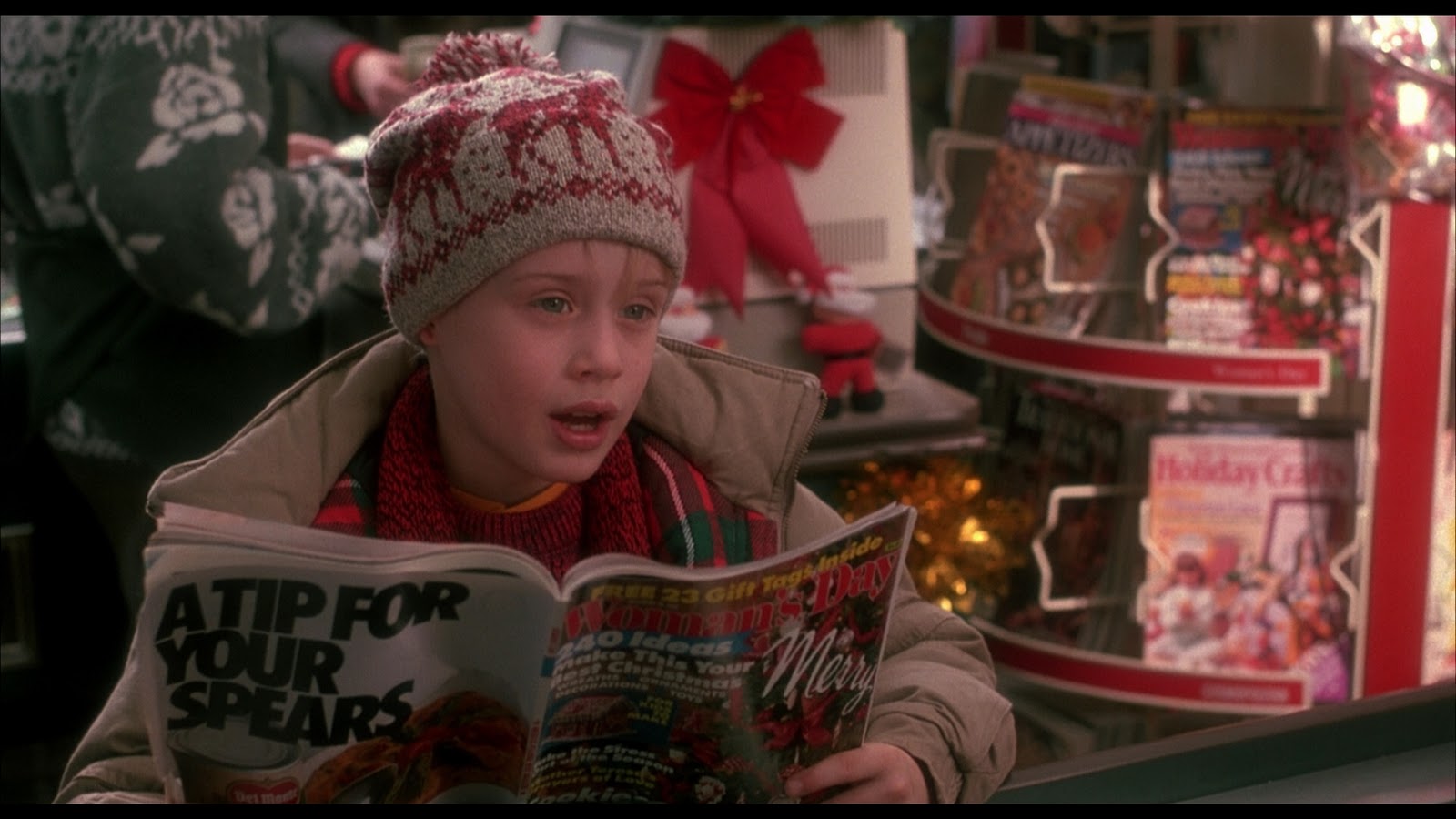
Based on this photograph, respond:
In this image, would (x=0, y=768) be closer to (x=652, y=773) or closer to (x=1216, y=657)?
(x=652, y=773)

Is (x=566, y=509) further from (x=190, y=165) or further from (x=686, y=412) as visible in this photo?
(x=190, y=165)

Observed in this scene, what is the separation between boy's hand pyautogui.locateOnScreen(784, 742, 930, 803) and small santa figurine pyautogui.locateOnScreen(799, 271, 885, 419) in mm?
1171

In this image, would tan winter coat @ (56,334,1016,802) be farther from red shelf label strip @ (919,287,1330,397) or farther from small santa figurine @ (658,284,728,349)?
red shelf label strip @ (919,287,1330,397)

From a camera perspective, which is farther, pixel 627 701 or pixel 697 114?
pixel 697 114

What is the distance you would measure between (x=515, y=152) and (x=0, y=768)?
5.80 ft

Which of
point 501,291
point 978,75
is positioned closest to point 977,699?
point 501,291

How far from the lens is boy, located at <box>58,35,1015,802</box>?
1.12 meters

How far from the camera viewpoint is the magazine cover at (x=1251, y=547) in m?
2.38

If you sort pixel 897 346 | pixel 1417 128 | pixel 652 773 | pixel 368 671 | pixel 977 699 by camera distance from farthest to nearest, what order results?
pixel 897 346, pixel 1417 128, pixel 977 699, pixel 652 773, pixel 368 671

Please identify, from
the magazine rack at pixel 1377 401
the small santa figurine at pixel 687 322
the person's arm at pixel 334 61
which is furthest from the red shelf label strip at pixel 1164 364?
the person's arm at pixel 334 61

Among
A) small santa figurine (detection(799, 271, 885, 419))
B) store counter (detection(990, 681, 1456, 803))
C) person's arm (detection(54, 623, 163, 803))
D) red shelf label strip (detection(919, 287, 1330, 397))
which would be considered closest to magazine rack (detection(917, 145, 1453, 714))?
red shelf label strip (detection(919, 287, 1330, 397))

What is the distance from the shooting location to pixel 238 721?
0.95 m

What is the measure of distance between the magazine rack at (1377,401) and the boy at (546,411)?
1.14 meters

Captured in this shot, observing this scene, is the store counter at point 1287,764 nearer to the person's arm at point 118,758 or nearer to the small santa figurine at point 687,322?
the person's arm at point 118,758
